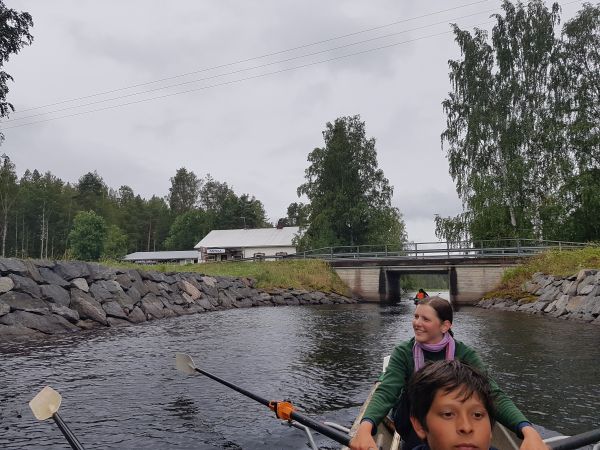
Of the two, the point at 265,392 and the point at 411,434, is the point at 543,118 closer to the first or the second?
the point at 265,392

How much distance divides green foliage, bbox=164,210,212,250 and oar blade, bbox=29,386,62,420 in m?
80.4

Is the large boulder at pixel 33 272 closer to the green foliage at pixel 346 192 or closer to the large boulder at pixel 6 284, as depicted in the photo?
the large boulder at pixel 6 284

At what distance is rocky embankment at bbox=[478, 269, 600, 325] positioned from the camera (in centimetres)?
1889

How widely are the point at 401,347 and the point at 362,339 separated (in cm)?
1198

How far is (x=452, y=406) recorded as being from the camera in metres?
2.01

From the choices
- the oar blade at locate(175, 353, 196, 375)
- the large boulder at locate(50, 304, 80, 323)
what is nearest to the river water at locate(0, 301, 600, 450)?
the oar blade at locate(175, 353, 196, 375)

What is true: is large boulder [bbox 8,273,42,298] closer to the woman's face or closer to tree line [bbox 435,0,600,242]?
the woman's face

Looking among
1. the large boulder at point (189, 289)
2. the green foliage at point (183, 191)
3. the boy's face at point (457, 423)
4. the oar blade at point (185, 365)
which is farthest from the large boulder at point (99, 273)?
the green foliage at point (183, 191)

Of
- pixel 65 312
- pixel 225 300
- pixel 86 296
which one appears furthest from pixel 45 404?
pixel 225 300

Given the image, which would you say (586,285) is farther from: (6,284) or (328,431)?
(6,284)

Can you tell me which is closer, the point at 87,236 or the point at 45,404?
the point at 45,404

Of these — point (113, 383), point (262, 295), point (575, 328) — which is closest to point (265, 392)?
point (113, 383)

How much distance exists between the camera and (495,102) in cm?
3450

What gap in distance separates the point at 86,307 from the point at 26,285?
221 cm
